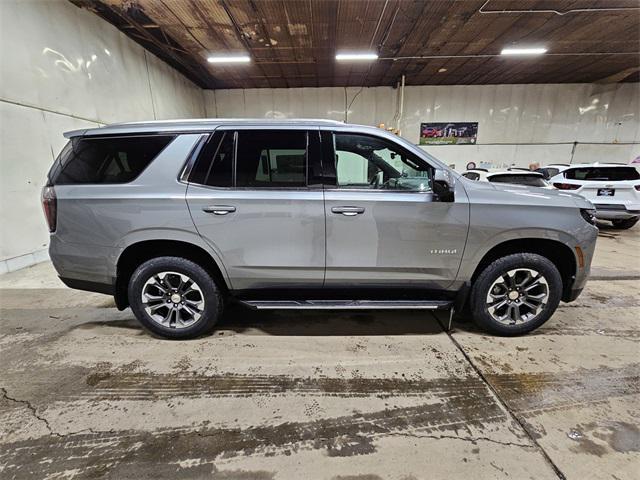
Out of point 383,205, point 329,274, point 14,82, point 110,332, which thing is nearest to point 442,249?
point 383,205

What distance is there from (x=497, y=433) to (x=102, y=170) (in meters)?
3.39

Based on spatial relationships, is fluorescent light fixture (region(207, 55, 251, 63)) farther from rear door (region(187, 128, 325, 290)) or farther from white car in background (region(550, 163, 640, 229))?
white car in background (region(550, 163, 640, 229))

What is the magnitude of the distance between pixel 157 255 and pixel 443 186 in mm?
2498

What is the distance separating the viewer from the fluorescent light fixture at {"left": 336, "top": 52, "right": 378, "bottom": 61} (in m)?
7.89

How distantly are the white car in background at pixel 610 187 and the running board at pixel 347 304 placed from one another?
20.0ft

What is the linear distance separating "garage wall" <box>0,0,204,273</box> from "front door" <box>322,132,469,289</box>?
203 inches

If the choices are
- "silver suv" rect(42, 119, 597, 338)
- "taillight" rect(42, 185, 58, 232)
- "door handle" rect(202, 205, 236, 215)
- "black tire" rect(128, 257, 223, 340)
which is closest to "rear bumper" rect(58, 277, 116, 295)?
"silver suv" rect(42, 119, 597, 338)

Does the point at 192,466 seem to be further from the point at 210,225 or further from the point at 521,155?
the point at 521,155

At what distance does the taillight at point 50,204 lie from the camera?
93.7 inches

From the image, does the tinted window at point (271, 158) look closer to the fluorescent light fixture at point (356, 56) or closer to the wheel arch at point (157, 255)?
the wheel arch at point (157, 255)

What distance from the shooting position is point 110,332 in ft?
9.14

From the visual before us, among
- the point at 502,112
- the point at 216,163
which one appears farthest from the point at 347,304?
the point at 502,112

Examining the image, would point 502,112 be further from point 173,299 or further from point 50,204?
point 50,204

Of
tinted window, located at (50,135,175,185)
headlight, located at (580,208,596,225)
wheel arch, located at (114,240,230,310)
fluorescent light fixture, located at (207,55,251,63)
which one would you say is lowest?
wheel arch, located at (114,240,230,310)
